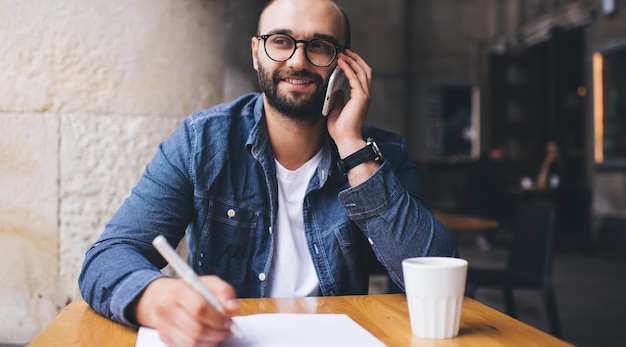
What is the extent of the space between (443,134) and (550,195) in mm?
4137

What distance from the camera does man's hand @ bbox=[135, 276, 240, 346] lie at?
82cm

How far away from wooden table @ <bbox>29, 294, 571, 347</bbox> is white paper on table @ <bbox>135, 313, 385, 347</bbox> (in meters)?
0.03

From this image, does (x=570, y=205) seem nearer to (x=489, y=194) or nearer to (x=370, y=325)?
(x=489, y=194)

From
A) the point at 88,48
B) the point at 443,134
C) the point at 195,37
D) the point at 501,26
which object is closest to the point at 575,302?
the point at 195,37

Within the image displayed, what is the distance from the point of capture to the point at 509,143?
11438 mm

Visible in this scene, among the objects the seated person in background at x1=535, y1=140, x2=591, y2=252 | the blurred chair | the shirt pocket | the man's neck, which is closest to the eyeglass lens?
the man's neck

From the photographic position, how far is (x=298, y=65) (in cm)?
146

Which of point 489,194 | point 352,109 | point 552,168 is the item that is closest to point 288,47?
point 352,109

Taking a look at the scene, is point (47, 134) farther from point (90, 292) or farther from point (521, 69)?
point (521, 69)

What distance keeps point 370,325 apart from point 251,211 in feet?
1.83

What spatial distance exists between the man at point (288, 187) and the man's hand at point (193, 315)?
0.41 m

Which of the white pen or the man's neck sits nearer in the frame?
the white pen

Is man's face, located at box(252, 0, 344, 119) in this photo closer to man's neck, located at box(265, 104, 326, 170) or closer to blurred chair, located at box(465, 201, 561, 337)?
man's neck, located at box(265, 104, 326, 170)

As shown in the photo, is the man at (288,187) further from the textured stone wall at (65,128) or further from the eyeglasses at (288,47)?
the textured stone wall at (65,128)
